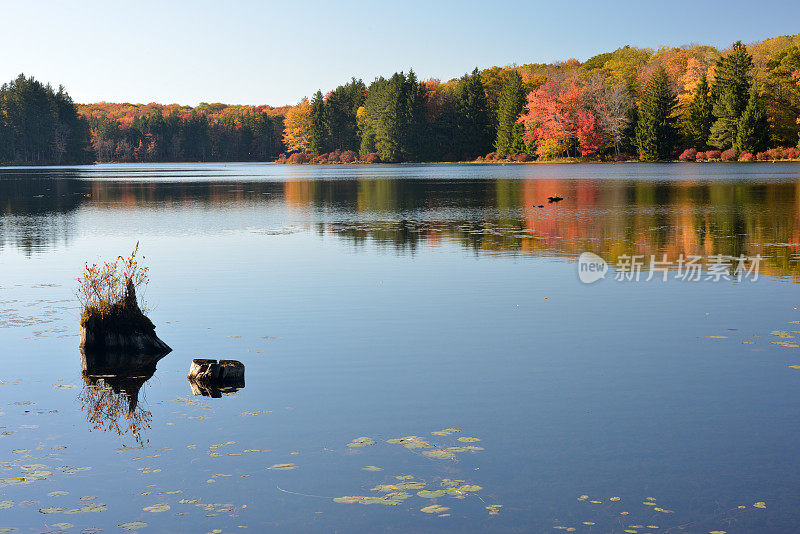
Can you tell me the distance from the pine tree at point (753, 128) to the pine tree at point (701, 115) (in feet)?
22.1

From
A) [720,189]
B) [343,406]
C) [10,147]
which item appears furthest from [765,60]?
[10,147]

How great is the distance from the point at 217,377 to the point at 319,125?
179 m

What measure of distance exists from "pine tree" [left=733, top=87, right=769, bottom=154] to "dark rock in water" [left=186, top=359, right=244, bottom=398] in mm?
112765

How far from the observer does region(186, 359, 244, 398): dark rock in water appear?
11906mm

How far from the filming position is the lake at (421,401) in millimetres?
7734

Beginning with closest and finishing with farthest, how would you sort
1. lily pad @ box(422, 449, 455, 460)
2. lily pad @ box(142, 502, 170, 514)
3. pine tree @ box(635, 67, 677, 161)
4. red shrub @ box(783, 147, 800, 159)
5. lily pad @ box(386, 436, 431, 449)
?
1. lily pad @ box(142, 502, 170, 514)
2. lily pad @ box(422, 449, 455, 460)
3. lily pad @ box(386, 436, 431, 449)
4. red shrub @ box(783, 147, 800, 159)
5. pine tree @ box(635, 67, 677, 161)

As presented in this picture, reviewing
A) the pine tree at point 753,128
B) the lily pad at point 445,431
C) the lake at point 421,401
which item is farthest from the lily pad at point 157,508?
the pine tree at point 753,128

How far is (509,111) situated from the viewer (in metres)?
144

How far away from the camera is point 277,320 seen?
659 inches

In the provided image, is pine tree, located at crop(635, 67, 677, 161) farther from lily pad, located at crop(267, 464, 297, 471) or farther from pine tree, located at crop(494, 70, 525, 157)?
lily pad, located at crop(267, 464, 297, 471)

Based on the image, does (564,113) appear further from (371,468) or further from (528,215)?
(371,468)

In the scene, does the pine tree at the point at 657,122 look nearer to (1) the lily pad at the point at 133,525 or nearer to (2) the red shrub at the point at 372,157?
(2) the red shrub at the point at 372,157

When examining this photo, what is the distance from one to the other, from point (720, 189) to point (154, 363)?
53.2 m

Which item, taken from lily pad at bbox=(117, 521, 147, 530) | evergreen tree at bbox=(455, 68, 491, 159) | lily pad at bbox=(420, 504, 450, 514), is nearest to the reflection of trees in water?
lily pad at bbox=(420, 504, 450, 514)
